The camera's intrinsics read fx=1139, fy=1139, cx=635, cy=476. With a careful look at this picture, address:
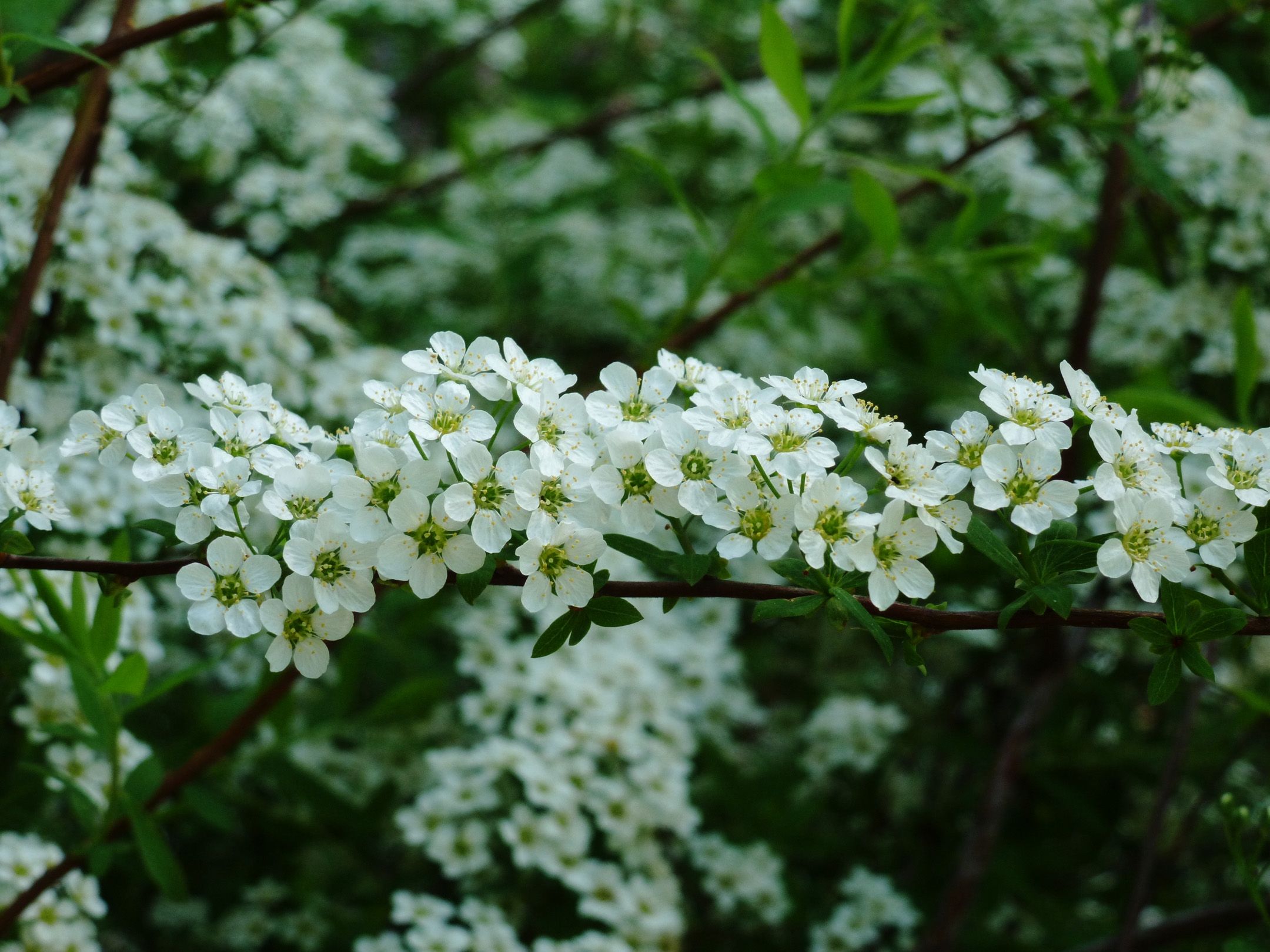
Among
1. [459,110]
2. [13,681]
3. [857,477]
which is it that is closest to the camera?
A: [13,681]

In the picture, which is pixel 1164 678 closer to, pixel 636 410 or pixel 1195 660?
pixel 1195 660

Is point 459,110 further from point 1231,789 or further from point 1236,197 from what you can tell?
point 1231,789

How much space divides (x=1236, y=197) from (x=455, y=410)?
1.98 meters

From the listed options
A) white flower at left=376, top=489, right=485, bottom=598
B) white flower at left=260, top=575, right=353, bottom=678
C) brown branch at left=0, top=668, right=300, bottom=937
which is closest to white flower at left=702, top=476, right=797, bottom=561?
white flower at left=376, top=489, right=485, bottom=598

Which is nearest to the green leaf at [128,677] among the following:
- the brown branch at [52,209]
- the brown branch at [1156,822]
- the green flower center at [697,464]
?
the brown branch at [52,209]

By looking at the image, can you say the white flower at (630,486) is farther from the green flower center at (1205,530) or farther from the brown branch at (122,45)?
the brown branch at (122,45)

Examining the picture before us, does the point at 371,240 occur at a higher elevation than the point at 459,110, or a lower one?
lower

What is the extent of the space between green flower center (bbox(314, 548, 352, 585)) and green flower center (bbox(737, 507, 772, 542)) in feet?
1.08

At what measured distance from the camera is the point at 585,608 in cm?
97

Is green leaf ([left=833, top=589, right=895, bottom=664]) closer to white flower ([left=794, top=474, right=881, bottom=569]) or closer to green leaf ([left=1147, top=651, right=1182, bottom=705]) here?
white flower ([left=794, top=474, right=881, bottom=569])

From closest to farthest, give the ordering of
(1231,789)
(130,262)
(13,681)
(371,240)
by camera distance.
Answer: (13,681), (130,262), (1231,789), (371,240)

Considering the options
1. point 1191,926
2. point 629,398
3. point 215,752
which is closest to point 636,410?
point 629,398

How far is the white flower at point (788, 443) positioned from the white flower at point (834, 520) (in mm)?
20

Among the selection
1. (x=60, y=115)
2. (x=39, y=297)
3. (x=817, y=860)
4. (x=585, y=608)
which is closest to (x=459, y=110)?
(x=60, y=115)
